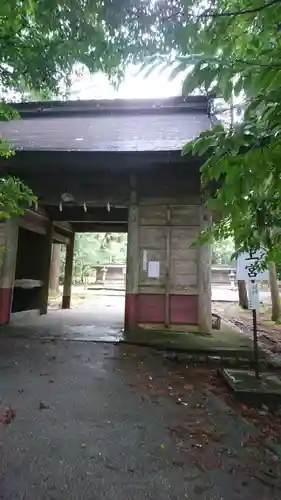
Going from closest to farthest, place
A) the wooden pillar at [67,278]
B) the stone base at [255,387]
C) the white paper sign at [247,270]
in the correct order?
the stone base at [255,387] < the white paper sign at [247,270] < the wooden pillar at [67,278]

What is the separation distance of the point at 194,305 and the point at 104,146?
11.8 feet

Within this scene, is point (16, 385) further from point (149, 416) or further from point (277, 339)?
point (277, 339)

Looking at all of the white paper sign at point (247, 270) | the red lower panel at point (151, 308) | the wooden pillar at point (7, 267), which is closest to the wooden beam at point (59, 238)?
the wooden pillar at point (7, 267)

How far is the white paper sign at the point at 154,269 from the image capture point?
6.73 m

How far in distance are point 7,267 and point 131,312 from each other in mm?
2680

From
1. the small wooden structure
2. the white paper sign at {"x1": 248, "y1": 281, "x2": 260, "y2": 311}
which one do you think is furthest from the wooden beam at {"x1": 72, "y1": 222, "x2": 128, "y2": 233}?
the white paper sign at {"x1": 248, "y1": 281, "x2": 260, "y2": 311}

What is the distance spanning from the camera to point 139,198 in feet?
22.9

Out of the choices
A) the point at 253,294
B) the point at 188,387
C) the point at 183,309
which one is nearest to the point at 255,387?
the point at 188,387

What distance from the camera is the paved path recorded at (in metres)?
2.09

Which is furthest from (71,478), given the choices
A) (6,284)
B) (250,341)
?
(6,284)

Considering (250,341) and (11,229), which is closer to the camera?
(250,341)

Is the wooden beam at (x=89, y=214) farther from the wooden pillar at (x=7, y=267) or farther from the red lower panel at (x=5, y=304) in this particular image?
the red lower panel at (x=5, y=304)

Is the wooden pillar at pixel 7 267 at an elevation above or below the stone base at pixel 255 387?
above

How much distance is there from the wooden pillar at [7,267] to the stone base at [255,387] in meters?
4.47
